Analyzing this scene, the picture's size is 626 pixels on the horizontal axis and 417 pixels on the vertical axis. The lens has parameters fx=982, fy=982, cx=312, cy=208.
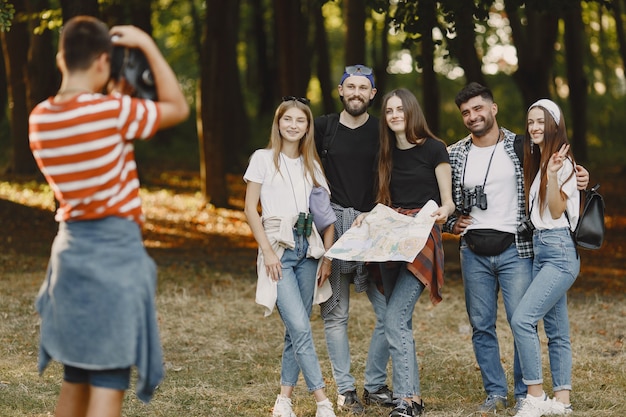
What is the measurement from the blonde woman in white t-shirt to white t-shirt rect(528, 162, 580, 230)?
1240mm

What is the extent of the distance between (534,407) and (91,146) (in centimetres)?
337

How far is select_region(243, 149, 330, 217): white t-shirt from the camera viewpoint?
5.95 meters

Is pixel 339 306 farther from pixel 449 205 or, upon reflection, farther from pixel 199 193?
pixel 199 193

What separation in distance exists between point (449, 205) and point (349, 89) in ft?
3.21

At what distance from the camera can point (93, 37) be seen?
3955 mm

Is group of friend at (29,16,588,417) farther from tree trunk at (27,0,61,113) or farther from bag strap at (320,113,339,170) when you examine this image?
tree trunk at (27,0,61,113)

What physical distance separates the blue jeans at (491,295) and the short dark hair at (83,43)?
3070mm

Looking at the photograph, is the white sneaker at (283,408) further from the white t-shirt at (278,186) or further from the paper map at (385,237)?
the white t-shirt at (278,186)

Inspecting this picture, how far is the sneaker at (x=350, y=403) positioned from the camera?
6289 mm

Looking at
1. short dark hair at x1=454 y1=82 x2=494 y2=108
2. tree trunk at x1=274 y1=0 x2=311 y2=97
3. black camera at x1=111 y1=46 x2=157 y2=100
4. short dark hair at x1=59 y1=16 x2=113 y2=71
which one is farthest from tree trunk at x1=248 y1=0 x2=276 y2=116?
short dark hair at x1=59 y1=16 x2=113 y2=71

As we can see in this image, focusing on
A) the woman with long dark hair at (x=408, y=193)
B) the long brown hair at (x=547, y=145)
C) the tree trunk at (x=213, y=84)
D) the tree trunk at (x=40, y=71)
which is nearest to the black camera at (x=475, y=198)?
the woman with long dark hair at (x=408, y=193)

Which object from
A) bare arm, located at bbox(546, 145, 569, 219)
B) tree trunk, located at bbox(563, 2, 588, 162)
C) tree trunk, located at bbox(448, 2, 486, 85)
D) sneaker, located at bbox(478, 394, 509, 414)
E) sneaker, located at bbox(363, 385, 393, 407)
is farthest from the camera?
tree trunk, located at bbox(563, 2, 588, 162)

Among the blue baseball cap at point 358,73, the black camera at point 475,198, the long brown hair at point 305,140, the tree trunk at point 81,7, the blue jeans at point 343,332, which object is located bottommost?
the blue jeans at point 343,332

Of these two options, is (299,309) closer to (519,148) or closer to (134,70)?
(519,148)
